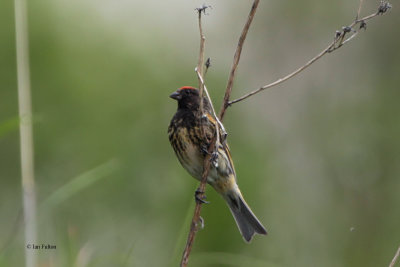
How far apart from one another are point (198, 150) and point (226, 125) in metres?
2.31

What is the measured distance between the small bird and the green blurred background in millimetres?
409

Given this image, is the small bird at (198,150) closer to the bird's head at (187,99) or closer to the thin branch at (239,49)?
the bird's head at (187,99)

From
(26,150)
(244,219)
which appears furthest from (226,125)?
(26,150)

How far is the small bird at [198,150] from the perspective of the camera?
428cm

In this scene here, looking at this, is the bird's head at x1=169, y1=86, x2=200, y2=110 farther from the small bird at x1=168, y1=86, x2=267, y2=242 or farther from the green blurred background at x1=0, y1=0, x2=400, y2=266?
the green blurred background at x1=0, y1=0, x2=400, y2=266

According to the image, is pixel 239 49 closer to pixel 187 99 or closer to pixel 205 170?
pixel 205 170

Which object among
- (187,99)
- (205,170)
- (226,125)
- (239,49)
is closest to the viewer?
(239,49)

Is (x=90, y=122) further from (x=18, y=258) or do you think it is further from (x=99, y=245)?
(x=18, y=258)

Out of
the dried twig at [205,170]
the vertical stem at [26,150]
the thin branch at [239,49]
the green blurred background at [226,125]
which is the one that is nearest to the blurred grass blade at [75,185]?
the vertical stem at [26,150]

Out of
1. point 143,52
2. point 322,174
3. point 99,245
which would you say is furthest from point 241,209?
point 143,52

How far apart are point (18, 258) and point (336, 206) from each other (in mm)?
3847

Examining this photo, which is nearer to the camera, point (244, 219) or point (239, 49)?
point (239, 49)

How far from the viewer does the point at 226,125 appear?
6.57m

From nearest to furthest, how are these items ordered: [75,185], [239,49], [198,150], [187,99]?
[239,49] → [75,185] → [198,150] → [187,99]
